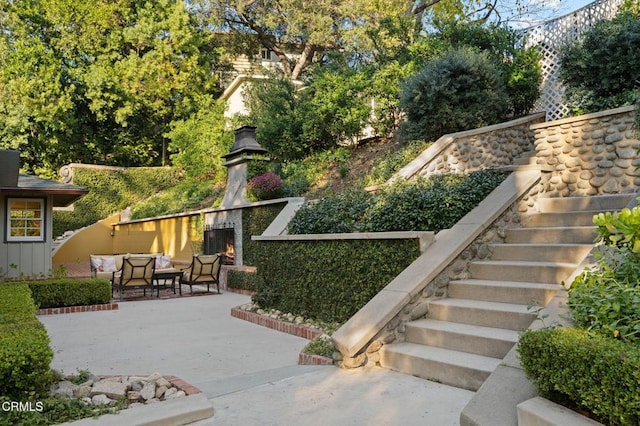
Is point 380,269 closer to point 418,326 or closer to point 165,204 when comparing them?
point 418,326

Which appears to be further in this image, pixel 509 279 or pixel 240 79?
pixel 240 79

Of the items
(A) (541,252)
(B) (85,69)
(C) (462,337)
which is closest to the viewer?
(C) (462,337)

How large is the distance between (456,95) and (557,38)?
323cm

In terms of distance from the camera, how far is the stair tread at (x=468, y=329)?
4.00 metres

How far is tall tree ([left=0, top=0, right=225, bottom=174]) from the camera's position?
2214 centimetres

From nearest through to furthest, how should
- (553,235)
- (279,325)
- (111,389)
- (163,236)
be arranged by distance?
(111,389)
(553,235)
(279,325)
(163,236)

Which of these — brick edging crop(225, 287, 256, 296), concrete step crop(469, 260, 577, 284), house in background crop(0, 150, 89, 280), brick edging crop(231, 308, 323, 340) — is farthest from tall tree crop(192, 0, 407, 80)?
concrete step crop(469, 260, 577, 284)

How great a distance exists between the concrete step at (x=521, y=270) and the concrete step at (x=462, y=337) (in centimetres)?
85

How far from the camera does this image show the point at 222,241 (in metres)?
13.3

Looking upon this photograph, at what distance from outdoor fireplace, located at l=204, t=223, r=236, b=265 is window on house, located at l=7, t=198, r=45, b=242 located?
446 centimetres

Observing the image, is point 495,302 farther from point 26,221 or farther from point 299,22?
point 299,22

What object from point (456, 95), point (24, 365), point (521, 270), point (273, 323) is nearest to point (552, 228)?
point (521, 270)

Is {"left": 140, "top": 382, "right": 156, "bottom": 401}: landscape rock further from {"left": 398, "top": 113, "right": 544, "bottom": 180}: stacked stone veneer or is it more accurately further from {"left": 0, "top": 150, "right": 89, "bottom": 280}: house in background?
{"left": 0, "top": 150, "right": 89, "bottom": 280}: house in background

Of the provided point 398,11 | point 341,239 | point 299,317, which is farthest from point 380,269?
point 398,11
